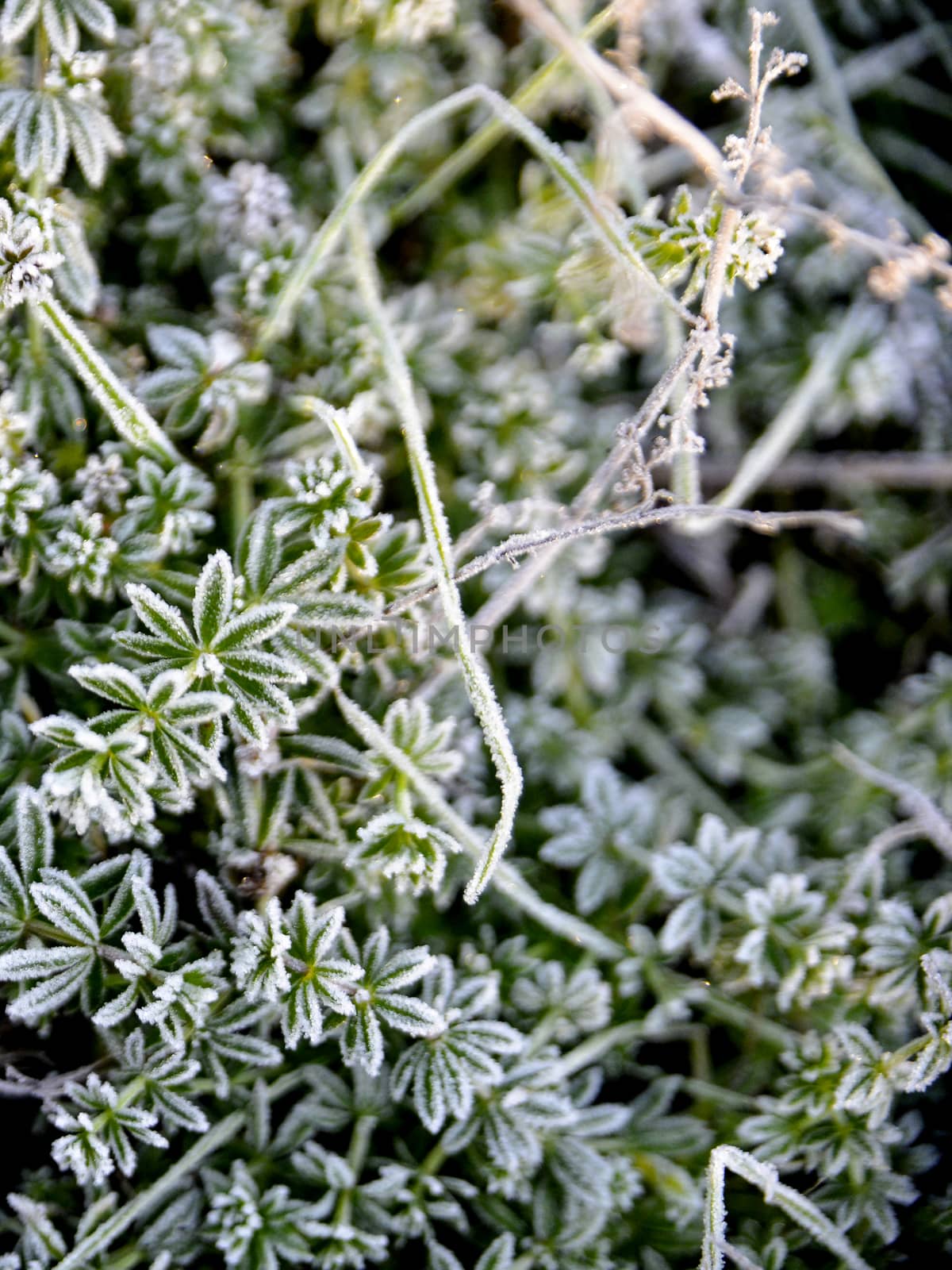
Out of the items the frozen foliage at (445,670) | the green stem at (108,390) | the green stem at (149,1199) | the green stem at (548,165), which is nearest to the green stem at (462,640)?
the frozen foliage at (445,670)

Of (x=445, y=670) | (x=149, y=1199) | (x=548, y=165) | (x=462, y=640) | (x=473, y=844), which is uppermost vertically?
(x=548, y=165)

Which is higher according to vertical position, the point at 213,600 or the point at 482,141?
the point at 482,141

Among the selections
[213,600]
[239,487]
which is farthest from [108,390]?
[213,600]

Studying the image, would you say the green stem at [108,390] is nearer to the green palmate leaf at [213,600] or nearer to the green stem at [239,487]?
the green stem at [239,487]

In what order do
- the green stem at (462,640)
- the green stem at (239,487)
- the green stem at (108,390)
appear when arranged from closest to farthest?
1. the green stem at (462,640)
2. the green stem at (108,390)
3. the green stem at (239,487)

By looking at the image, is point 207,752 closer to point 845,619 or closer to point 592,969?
point 592,969

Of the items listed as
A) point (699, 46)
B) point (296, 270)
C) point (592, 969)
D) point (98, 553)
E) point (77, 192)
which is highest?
point (699, 46)

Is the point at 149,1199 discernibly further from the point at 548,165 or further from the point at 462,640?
the point at 548,165

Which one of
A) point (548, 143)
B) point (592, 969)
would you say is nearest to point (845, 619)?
point (592, 969)
